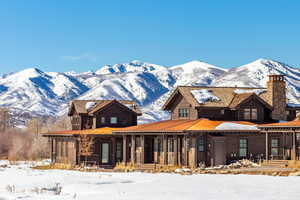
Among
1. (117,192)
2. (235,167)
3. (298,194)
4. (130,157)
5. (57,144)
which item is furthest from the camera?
(57,144)

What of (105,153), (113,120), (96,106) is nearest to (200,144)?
(105,153)

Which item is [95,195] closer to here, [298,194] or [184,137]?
[298,194]

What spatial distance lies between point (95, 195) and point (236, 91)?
1321 inches

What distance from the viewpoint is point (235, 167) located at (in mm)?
44281

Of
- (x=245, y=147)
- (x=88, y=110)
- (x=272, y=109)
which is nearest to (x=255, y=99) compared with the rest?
(x=272, y=109)

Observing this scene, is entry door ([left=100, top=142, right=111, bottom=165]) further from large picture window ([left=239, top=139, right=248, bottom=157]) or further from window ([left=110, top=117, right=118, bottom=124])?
large picture window ([left=239, top=139, right=248, bottom=157])

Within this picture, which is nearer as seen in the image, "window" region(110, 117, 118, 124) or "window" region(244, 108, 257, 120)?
"window" region(244, 108, 257, 120)

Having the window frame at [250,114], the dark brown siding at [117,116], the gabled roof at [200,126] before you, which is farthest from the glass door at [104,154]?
the window frame at [250,114]

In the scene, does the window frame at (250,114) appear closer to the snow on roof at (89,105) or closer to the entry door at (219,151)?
the entry door at (219,151)

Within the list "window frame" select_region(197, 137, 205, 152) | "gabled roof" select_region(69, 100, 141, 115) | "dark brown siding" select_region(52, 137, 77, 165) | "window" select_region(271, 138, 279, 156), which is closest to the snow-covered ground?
"window frame" select_region(197, 137, 205, 152)

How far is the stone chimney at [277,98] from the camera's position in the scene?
5862cm

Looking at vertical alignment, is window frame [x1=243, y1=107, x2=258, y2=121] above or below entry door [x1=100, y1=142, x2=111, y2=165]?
above

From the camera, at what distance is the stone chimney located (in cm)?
5862

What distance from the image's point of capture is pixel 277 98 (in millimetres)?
58969
